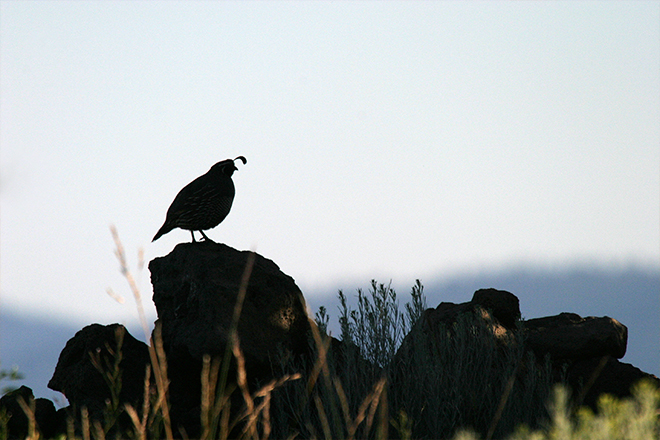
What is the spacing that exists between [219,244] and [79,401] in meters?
2.24

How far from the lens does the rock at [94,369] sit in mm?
7207

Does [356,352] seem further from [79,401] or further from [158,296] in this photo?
[79,401]

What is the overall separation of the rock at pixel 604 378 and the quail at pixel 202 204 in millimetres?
4545

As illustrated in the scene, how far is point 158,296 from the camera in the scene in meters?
7.60

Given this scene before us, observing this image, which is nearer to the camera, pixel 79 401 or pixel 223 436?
pixel 223 436

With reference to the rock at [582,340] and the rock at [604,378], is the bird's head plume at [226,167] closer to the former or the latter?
the rock at [582,340]

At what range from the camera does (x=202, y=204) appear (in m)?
7.79

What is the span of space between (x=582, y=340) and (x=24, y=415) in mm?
6407

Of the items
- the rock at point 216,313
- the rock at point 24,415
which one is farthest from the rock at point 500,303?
the rock at point 24,415

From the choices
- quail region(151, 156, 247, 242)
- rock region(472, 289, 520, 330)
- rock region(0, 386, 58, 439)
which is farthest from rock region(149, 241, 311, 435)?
rock region(472, 289, 520, 330)

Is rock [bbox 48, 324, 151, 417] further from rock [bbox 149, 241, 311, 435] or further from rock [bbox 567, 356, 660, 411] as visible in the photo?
rock [bbox 567, 356, 660, 411]

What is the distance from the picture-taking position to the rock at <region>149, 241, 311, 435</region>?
680 cm

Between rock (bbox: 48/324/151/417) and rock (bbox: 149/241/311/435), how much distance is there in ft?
1.49

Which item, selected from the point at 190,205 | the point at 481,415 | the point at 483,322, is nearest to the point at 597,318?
the point at 483,322
